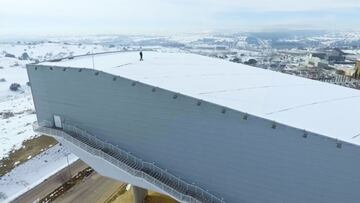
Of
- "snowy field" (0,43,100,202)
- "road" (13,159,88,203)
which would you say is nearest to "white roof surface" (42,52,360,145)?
"road" (13,159,88,203)

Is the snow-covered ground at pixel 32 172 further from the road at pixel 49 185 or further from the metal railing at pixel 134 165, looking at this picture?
the metal railing at pixel 134 165

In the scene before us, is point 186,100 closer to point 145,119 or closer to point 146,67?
point 145,119

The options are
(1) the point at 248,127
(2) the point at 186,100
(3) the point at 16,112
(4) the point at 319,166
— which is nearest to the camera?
(4) the point at 319,166

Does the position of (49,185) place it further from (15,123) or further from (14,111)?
(14,111)

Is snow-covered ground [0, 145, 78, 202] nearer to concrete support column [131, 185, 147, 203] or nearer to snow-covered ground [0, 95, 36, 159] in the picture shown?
snow-covered ground [0, 95, 36, 159]

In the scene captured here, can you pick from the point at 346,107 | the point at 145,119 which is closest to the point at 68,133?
the point at 145,119
